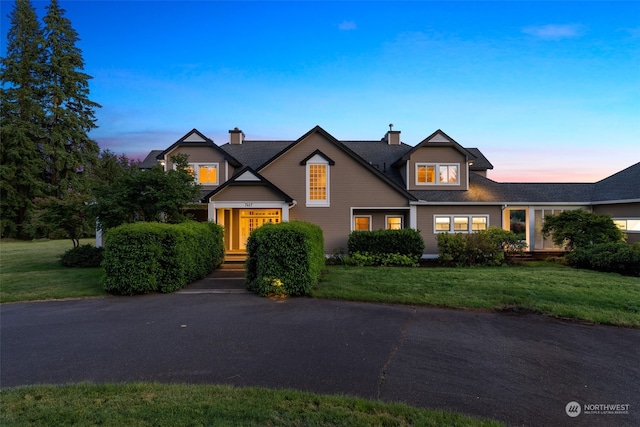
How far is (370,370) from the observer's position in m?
4.48

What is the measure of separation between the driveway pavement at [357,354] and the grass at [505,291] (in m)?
0.67

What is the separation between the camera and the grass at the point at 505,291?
7.65 metres

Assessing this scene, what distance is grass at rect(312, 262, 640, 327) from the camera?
765cm

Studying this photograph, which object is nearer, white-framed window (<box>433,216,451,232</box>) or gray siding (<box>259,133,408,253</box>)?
gray siding (<box>259,133,408,253</box>)

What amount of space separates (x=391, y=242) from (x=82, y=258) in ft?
48.7

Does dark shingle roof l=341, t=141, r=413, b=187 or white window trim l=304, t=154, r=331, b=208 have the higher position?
dark shingle roof l=341, t=141, r=413, b=187

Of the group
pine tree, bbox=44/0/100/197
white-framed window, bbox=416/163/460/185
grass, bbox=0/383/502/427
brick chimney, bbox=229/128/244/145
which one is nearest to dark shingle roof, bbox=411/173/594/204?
white-framed window, bbox=416/163/460/185

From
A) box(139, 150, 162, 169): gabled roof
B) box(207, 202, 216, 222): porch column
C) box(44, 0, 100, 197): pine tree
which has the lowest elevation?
box(207, 202, 216, 222): porch column

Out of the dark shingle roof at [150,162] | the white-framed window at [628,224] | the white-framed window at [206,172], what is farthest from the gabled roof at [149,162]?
the white-framed window at [628,224]

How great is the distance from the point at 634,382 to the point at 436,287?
5607mm

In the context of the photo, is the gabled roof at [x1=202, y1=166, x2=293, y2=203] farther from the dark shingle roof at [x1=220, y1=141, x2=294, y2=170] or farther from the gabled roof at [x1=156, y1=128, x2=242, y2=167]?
the dark shingle roof at [x1=220, y1=141, x2=294, y2=170]

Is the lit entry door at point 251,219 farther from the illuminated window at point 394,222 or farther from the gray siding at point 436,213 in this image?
the gray siding at point 436,213

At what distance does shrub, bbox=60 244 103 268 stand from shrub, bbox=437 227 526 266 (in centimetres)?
1670

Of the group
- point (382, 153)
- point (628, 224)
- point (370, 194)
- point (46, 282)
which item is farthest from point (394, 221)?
point (46, 282)
